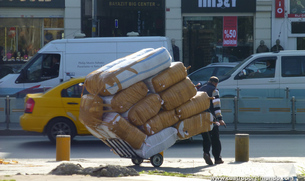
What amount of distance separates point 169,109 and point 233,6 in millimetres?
15807

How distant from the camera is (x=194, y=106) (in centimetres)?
1009

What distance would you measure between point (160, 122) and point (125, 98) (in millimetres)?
859

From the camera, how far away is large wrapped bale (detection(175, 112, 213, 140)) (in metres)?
10.0

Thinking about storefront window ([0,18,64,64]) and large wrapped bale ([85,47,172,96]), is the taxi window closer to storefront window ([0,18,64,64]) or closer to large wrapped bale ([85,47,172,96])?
large wrapped bale ([85,47,172,96])

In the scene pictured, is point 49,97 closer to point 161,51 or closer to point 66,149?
point 66,149

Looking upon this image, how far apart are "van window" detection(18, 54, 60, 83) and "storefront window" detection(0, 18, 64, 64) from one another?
7653 millimetres

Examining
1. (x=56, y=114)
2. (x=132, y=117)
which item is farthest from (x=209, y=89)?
(x=56, y=114)

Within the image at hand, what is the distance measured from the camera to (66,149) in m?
10.2

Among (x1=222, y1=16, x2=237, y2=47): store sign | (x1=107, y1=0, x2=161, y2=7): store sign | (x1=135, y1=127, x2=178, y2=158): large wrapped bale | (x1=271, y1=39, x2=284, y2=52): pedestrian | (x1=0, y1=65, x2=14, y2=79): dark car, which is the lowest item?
(x1=135, y1=127, x2=178, y2=158): large wrapped bale

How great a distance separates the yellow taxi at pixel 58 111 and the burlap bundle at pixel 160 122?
363 cm

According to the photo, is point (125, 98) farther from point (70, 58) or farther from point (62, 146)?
point (70, 58)

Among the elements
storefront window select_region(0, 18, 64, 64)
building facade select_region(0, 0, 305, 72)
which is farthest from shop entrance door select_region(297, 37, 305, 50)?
storefront window select_region(0, 18, 64, 64)

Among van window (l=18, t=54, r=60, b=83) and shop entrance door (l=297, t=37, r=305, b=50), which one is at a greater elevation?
shop entrance door (l=297, t=37, r=305, b=50)

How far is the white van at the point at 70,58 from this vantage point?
17.5 m
